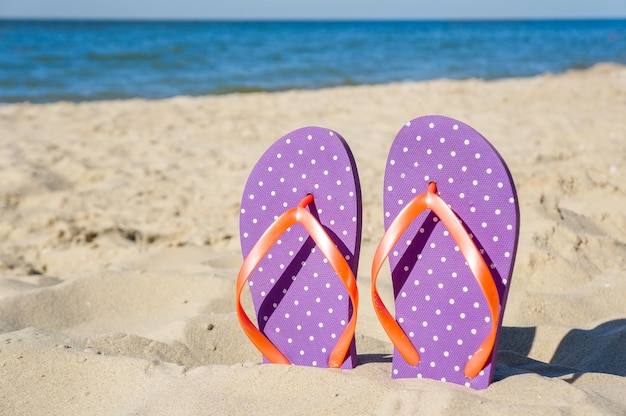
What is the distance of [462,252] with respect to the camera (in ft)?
4.16

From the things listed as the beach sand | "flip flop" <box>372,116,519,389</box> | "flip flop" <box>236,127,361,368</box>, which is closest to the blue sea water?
the beach sand

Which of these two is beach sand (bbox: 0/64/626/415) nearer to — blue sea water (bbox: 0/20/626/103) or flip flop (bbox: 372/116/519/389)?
flip flop (bbox: 372/116/519/389)

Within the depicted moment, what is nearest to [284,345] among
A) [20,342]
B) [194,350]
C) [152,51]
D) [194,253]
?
[194,350]

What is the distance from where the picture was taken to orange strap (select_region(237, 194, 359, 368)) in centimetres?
133

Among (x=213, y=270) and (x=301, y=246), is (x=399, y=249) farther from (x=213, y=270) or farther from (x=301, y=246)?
(x=213, y=270)

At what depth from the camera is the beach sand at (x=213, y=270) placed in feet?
4.27

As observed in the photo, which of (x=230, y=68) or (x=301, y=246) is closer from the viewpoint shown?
(x=301, y=246)

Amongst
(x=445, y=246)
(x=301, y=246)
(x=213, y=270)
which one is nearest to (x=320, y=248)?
(x=301, y=246)

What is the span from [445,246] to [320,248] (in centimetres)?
26

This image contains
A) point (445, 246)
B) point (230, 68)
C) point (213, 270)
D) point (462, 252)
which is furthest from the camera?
point (230, 68)

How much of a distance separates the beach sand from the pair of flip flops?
9 cm

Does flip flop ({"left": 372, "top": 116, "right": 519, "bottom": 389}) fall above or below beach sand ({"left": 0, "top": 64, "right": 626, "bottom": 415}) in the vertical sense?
above

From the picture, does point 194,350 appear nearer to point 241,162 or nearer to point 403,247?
point 403,247

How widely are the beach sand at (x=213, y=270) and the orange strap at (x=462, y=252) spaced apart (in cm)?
7
